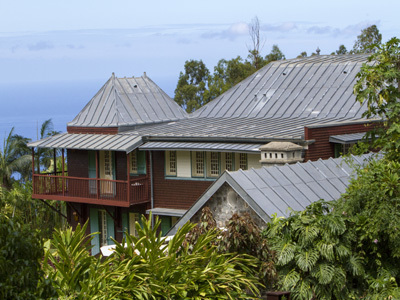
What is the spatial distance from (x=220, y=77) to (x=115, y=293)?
166 ft

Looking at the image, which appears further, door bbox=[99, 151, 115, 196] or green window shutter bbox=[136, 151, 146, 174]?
door bbox=[99, 151, 115, 196]

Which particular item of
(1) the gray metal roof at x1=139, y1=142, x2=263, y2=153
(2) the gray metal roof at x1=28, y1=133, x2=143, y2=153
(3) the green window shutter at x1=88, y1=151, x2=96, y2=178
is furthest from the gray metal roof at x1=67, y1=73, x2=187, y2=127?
(1) the gray metal roof at x1=139, y1=142, x2=263, y2=153

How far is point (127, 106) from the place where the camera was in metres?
35.8

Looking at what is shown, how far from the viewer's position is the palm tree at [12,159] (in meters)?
47.5

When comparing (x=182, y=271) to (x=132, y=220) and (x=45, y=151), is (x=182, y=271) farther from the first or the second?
(x=45, y=151)

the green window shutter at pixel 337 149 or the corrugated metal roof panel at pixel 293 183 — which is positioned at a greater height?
the green window shutter at pixel 337 149

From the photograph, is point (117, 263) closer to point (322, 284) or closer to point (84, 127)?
point (322, 284)

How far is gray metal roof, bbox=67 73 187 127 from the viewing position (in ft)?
115

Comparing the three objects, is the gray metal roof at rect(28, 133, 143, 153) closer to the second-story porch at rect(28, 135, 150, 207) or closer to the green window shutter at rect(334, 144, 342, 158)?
the second-story porch at rect(28, 135, 150, 207)

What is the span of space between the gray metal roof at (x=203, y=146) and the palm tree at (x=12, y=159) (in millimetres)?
19026

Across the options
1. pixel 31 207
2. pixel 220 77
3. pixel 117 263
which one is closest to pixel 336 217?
pixel 117 263

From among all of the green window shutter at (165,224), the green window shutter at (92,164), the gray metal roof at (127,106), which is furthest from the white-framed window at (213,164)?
the green window shutter at (92,164)

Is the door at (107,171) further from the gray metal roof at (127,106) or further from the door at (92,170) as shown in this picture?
the gray metal roof at (127,106)

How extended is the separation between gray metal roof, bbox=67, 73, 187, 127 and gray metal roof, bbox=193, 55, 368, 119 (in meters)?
1.97
